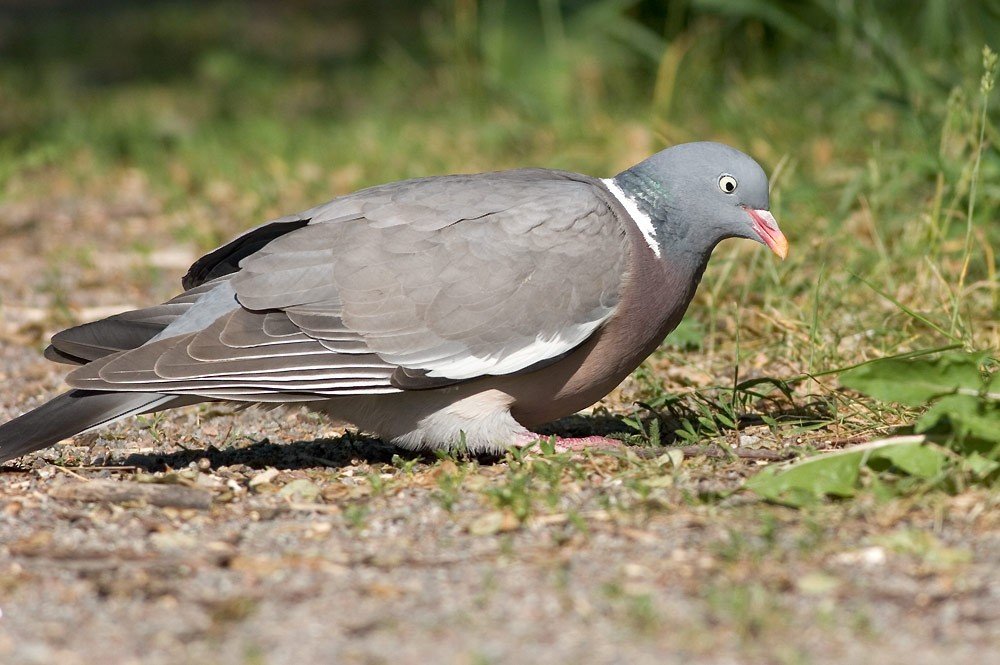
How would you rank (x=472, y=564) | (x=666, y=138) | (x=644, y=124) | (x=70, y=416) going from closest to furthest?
1. (x=472, y=564)
2. (x=70, y=416)
3. (x=666, y=138)
4. (x=644, y=124)

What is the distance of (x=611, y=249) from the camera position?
11.6 ft

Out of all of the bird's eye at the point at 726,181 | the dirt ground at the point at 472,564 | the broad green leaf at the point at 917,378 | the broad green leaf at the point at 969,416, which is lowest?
the dirt ground at the point at 472,564

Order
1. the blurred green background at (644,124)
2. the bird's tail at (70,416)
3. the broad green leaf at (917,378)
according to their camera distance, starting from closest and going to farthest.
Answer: the broad green leaf at (917,378), the bird's tail at (70,416), the blurred green background at (644,124)

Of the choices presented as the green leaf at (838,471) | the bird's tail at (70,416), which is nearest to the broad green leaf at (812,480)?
the green leaf at (838,471)

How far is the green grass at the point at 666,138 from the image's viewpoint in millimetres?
4328

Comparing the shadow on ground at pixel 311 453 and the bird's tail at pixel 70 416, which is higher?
the bird's tail at pixel 70 416

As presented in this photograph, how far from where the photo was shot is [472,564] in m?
2.81

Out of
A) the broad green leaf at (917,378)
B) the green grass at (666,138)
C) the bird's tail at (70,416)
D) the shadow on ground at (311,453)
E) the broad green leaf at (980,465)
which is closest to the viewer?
the broad green leaf at (980,465)

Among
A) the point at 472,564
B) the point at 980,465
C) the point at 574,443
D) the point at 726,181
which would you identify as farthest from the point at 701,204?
the point at 472,564

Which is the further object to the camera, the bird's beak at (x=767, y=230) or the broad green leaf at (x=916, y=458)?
the bird's beak at (x=767, y=230)

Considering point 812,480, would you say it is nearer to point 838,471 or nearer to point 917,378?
point 838,471

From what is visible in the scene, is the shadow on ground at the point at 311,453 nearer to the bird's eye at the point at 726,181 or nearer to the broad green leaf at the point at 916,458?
the bird's eye at the point at 726,181

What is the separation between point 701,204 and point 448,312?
2.57ft

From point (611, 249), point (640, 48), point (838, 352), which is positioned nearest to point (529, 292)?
point (611, 249)
